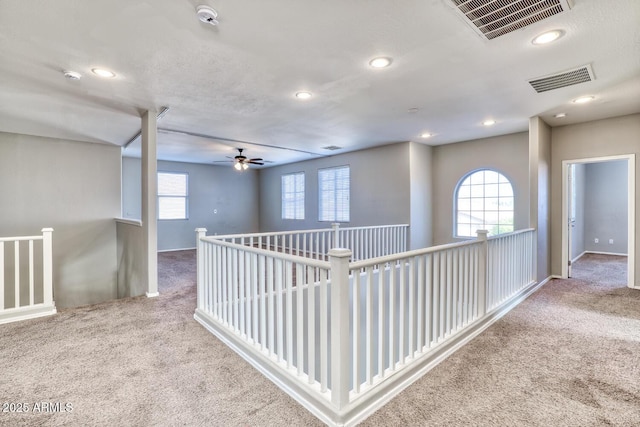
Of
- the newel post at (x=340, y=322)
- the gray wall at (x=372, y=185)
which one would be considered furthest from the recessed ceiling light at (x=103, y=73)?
the gray wall at (x=372, y=185)

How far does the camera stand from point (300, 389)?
203 centimetres

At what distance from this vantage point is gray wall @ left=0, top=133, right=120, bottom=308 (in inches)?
215

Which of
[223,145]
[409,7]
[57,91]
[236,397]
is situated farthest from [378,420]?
[223,145]

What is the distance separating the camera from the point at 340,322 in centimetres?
177

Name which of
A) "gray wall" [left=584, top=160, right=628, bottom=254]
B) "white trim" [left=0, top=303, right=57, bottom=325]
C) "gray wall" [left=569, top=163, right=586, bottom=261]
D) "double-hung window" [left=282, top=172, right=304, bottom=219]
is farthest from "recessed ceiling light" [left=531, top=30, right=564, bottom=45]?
"gray wall" [left=584, top=160, right=628, bottom=254]

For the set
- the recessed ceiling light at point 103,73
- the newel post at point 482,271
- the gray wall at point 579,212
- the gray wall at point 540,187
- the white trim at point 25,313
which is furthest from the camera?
the gray wall at point 579,212

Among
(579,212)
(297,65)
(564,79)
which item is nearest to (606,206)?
(579,212)

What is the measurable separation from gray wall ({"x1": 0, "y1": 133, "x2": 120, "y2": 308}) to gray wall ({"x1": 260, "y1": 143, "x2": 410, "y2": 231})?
179 inches

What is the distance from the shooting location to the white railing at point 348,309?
1841 millimetres

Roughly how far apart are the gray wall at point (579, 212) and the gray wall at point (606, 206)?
0.19 m

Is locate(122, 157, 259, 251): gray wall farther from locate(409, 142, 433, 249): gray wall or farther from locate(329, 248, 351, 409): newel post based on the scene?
locate(329, 248, 351, 409): newel post

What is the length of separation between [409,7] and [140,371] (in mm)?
3300

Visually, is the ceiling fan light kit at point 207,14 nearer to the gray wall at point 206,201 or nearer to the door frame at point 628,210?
the door frame at point 628,210

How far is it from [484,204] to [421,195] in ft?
4.05
